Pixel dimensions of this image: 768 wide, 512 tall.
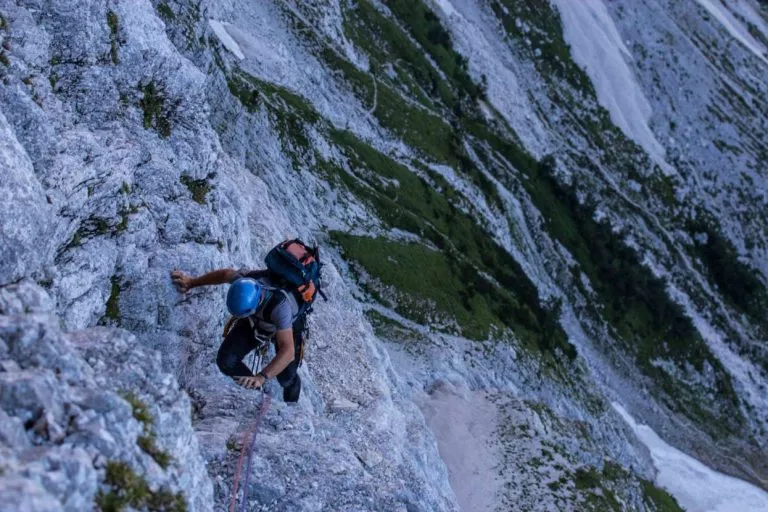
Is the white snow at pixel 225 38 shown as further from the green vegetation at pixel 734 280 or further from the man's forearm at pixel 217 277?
the green vegetation at pixel 734 280

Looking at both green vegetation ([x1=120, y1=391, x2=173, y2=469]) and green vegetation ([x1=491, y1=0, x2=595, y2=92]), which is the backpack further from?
green vegetation ([x1=491, y1=0, x2=595, y2=92])

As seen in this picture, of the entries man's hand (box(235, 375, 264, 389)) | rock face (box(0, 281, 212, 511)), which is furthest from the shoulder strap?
rock face (box(0, 281, 212, 511))

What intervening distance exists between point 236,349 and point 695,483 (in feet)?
219

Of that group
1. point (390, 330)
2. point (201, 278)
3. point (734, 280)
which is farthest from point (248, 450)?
point (734, 280)

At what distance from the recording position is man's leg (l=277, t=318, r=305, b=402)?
17373 mm

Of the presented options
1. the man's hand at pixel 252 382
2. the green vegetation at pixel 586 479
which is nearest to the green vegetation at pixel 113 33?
the man's hand at pixel 252 382

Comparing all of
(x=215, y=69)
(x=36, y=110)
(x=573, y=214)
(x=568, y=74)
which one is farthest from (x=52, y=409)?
(x=568, y=74)

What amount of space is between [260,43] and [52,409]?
5832 cm

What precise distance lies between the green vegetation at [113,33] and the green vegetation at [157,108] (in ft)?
3.95

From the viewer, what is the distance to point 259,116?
47562 mm

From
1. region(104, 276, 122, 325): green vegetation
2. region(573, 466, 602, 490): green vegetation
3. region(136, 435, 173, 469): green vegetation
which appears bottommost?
region(573, 466, 602, 490): green vegetation

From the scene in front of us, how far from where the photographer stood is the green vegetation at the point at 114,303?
1673 centimetres

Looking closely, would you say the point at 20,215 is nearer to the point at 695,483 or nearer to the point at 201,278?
the point at 201,278

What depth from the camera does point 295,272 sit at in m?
16.5
